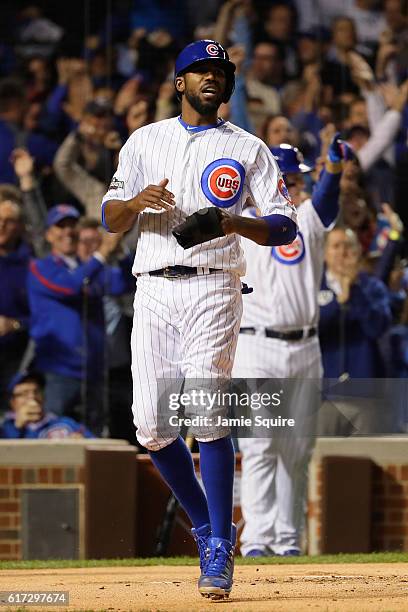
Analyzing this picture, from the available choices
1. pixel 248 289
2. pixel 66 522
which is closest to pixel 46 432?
pixel 66 522

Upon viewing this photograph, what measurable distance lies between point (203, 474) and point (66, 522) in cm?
311

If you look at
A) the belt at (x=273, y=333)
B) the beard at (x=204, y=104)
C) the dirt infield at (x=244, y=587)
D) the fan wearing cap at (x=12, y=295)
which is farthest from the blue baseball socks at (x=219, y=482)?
the fan wearing cap at (x=12, y=295)

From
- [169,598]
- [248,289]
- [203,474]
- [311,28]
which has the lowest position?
[169,598]

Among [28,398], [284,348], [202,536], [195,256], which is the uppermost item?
[195,256]

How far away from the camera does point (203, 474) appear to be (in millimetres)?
5195

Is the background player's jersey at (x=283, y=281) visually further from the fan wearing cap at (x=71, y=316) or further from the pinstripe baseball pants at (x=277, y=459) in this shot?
the fan wearing cap at (x=71, y=316)

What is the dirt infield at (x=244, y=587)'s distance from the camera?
482 cm

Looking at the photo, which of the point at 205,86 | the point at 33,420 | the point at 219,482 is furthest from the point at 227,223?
the point at 33,420

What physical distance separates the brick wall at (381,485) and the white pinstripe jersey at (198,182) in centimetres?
321

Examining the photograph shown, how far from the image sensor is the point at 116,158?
10016 millimetres

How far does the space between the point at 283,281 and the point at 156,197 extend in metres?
3.06

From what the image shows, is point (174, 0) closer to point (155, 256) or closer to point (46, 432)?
point (46, 432)

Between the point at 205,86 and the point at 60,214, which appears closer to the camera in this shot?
the point at 205,86

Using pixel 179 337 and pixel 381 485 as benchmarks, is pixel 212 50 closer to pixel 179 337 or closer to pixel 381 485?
pixel 179 337
